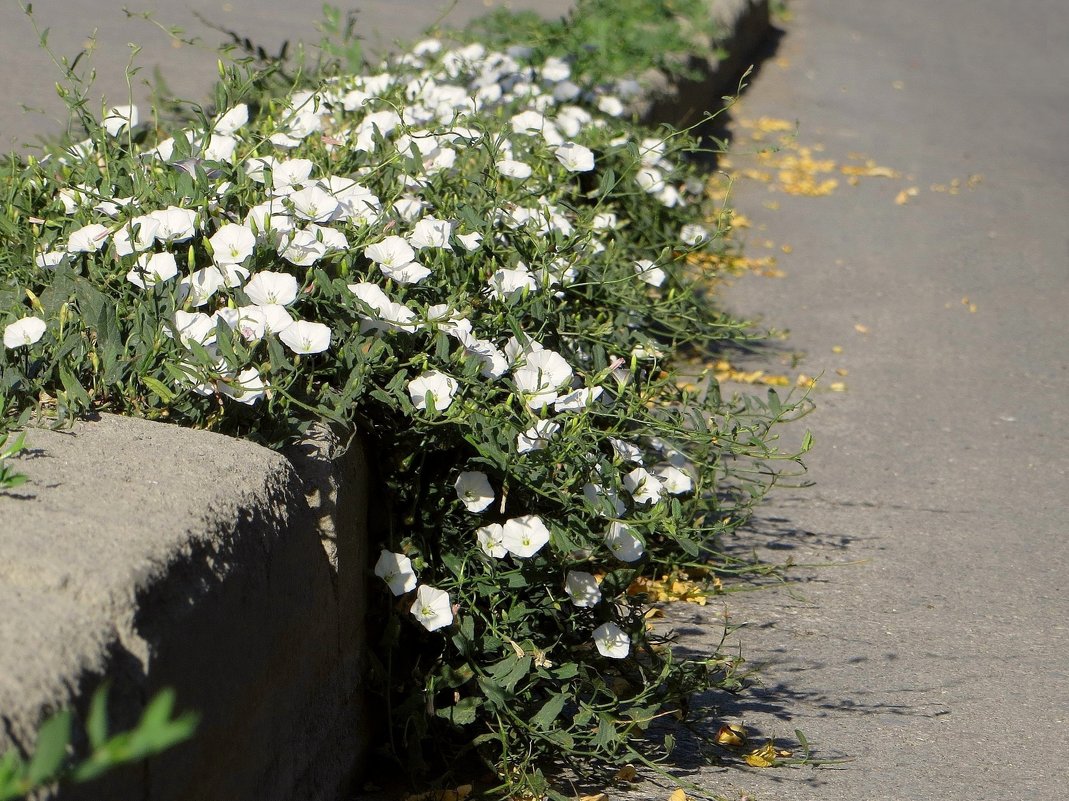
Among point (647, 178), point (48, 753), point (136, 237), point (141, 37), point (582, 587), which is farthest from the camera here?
point (141, 37)

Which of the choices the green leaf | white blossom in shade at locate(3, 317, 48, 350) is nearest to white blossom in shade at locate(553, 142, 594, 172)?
white blossom in shade at locate(3, 317, 48, 350)

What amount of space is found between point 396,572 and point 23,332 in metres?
0.79

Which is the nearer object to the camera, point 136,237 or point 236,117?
point 136,237

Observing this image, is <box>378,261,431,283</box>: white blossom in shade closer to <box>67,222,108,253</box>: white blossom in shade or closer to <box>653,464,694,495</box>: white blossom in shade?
<box>67,222,108,253</box>: white blossom in shade

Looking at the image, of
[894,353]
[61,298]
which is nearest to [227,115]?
[61,298]

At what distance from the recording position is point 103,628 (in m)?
1.47

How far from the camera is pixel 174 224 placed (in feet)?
7.53

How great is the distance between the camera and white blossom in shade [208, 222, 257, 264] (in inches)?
89.7

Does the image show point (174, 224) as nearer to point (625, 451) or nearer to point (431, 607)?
point (431, 607)

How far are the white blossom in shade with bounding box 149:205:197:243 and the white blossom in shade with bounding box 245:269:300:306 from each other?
0.19 m

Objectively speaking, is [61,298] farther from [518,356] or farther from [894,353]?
[894,353]

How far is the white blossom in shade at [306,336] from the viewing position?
7.07 feet

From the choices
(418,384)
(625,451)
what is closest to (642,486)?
(625,451)

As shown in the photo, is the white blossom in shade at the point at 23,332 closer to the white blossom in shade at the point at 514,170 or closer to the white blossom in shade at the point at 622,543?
the white blossom in shade at the point at 622,543
